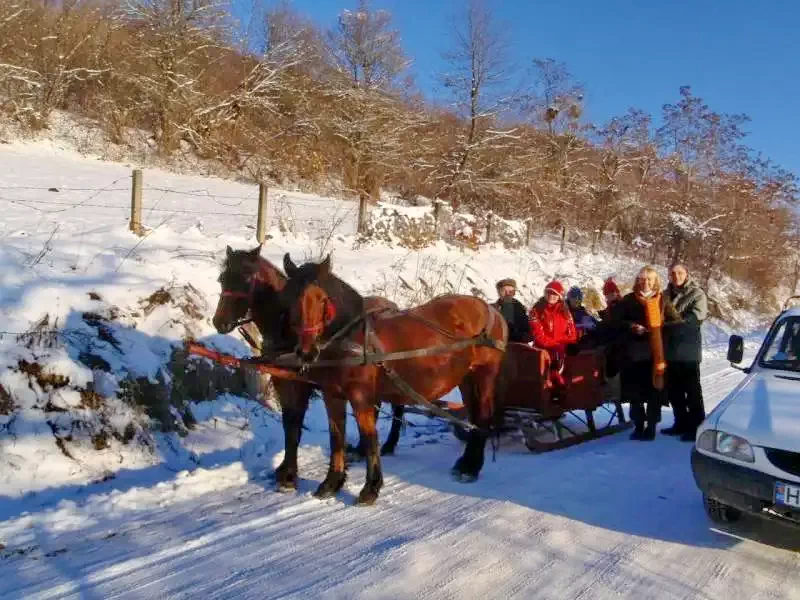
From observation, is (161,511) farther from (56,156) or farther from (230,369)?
(56,156)

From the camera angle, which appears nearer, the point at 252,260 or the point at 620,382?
the point at 252,260

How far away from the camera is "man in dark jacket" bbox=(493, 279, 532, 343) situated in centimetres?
765

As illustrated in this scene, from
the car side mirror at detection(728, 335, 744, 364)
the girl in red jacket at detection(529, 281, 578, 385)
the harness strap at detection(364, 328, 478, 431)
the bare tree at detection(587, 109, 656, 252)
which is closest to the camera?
the harness strap at detection(364, 328, 478, 431)

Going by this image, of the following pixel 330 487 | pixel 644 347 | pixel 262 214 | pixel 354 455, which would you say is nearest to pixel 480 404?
pixel 354 455

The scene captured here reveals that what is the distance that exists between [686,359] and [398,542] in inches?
175

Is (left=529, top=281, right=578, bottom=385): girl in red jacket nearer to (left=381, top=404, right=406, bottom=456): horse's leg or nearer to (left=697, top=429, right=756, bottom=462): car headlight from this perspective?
(left=381, top=404, right=406, bottom=456): horse's leg

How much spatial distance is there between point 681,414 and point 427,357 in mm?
3557

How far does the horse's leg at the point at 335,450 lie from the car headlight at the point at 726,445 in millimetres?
2472

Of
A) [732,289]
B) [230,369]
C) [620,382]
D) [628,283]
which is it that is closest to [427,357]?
[230,369]

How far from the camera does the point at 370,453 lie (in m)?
4.80

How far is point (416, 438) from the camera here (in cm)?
686

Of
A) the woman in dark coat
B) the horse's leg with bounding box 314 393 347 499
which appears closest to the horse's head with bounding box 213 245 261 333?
the horse's leg with bounding box 314 393 347 499

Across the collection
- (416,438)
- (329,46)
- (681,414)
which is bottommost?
(416,438)

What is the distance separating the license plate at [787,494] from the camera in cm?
343
